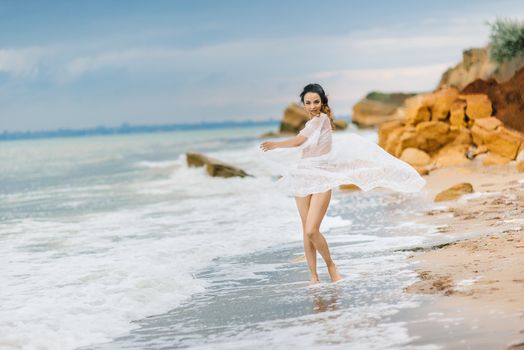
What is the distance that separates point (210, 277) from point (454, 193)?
6356 millimetres

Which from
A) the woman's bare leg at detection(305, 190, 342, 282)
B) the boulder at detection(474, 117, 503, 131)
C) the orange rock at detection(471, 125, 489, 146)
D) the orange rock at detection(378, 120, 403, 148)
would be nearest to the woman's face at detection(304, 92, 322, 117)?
the woman's bare leg at detection(305, 190, 342, 282)

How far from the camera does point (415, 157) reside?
21.3 metres

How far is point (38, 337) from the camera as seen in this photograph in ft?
22.9

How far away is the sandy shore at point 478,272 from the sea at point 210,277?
28 cm

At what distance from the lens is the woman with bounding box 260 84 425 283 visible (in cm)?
809

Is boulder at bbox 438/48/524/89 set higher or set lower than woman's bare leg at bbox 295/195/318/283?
higher

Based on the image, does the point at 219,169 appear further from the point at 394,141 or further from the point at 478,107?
the point at 478,107

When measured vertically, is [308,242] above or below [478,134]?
below

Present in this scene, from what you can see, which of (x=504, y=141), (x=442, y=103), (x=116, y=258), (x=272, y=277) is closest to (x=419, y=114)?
(x=442, y=103)

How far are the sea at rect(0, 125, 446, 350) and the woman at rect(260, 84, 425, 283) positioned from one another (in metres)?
0.71

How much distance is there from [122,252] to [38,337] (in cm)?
497

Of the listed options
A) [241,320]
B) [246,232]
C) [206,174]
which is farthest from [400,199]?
[206,174]

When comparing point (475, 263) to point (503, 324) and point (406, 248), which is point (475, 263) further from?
point (503, 324)

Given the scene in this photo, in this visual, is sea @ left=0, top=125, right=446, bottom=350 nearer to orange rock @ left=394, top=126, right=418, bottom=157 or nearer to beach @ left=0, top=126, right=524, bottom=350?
beach @ left=0, top=126, right=524, bottom=350
